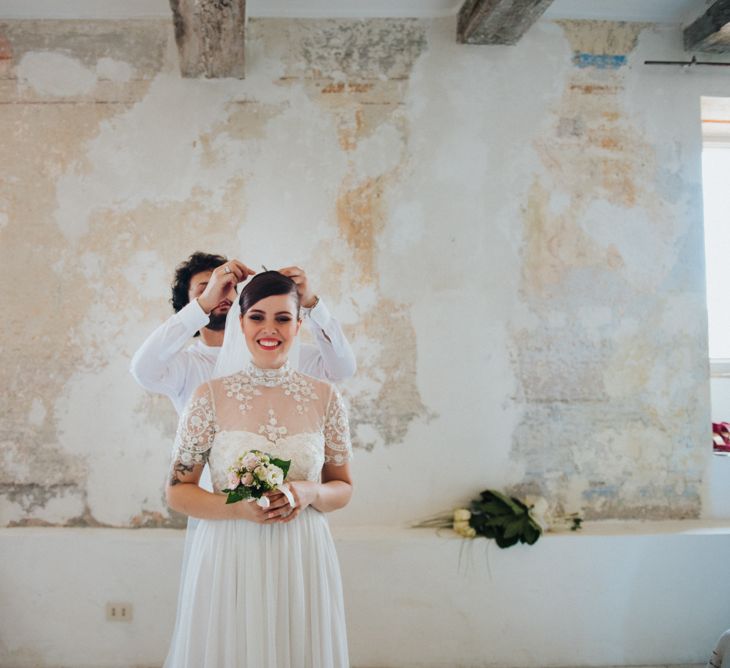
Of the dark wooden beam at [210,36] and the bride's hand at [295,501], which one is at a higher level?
the dark wooden beam at [210,36]

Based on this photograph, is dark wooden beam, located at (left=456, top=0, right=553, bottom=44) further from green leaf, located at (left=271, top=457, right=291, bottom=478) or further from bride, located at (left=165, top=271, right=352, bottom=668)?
green leaf, located at (left=271, top=457, right=291, bottom=478)

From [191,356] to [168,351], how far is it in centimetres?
27

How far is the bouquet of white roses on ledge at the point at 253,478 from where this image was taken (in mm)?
1962

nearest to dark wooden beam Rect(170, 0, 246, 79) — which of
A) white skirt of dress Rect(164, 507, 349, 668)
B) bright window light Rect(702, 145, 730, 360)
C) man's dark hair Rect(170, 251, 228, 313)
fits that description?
man's dark hair Rect(170, 251, 228, 313)

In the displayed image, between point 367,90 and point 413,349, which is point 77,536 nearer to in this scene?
point 413,349

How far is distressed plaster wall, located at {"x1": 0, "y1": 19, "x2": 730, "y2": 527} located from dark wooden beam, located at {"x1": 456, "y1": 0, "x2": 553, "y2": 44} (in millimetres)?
115

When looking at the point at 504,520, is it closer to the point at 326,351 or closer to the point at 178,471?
the point at 326,351

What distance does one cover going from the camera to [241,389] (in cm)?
224

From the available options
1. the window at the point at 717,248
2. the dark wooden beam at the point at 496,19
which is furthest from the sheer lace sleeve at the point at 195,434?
the window at the point at 717,248

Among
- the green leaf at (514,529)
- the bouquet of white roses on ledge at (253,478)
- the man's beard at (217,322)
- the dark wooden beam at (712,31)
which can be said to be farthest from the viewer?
the dark wooden beam at (712,31)

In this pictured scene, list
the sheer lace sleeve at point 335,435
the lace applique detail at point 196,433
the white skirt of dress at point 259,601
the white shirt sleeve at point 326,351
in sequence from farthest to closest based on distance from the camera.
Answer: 1. the white shirt sleeve at point 326,351
2. the sheer lace sleeve at point 335,435
3. the lace applique detail at point 196,433
4. the white skirt of dress at point 259,601

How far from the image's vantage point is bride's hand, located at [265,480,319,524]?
6.73ft

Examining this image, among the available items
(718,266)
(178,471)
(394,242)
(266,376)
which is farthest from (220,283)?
(718,266)

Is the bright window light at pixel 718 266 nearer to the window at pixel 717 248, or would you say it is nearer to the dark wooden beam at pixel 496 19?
the window at pixel 717 248
